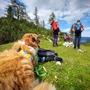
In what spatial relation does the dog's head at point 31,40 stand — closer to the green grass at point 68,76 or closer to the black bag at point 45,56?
the green grass at point 68,76

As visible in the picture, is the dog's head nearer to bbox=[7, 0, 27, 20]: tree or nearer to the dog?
the dog

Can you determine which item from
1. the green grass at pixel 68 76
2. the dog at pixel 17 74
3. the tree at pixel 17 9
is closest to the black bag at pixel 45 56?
the green grass at pixel 68 76

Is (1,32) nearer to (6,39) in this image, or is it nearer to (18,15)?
(6,39)

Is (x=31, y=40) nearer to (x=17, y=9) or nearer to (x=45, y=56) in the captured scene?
(x=45, y=56)

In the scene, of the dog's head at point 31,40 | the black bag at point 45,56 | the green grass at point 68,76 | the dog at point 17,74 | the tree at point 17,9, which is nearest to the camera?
the dog at point 17,74

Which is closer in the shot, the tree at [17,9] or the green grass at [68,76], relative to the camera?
the green grass at [68,76]

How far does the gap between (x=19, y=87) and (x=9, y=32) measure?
60.2 meters

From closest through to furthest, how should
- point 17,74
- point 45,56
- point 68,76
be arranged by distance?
point 17,74, point 68,76, point 45,56

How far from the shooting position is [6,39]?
185ft

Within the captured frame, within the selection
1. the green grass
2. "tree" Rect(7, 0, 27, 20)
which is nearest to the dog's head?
the green grass

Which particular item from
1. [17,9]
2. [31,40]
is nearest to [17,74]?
[31,40]

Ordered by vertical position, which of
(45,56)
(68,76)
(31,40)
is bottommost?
(68,76)

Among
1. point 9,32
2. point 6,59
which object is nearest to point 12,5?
point 9,32

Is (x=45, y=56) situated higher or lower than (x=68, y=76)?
higher
